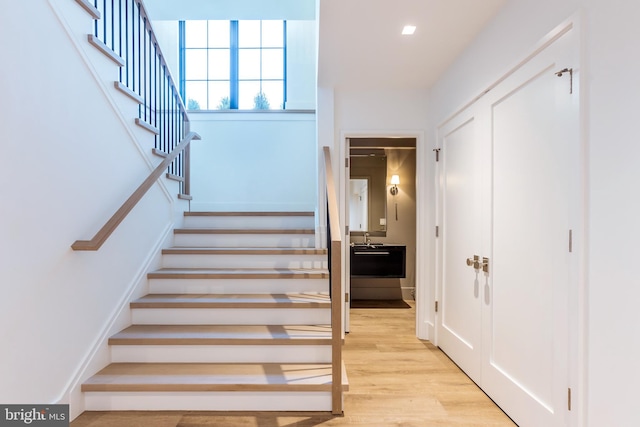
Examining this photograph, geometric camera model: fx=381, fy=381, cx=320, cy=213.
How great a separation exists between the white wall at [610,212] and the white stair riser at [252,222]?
2.80 m

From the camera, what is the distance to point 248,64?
565 cm

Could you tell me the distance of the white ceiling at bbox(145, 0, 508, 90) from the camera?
2344 mm

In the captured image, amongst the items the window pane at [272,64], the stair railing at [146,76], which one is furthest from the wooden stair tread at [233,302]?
the window pane at [272,64]

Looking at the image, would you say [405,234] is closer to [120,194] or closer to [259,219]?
[259,219]

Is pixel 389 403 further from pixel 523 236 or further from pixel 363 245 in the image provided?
pixel 363 245

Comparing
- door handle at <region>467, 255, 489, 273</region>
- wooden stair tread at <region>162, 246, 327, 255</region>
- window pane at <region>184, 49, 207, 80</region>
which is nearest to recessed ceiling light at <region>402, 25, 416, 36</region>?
door handle at <region>467, 255, 489, 273</region>

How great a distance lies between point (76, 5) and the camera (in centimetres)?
228

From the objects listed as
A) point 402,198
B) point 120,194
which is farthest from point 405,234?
point 120,194

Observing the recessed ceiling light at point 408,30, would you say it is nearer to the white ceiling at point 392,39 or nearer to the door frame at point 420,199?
the white ceiling at point 392,39

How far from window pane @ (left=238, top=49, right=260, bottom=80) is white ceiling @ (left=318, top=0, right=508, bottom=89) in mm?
2407

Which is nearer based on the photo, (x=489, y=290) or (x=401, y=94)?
(x=489, y=290)

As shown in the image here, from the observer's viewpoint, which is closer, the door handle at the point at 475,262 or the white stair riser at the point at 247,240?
the door handle at the point at 475,262

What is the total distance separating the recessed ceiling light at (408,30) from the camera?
258 cm

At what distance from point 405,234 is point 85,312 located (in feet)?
14.7
